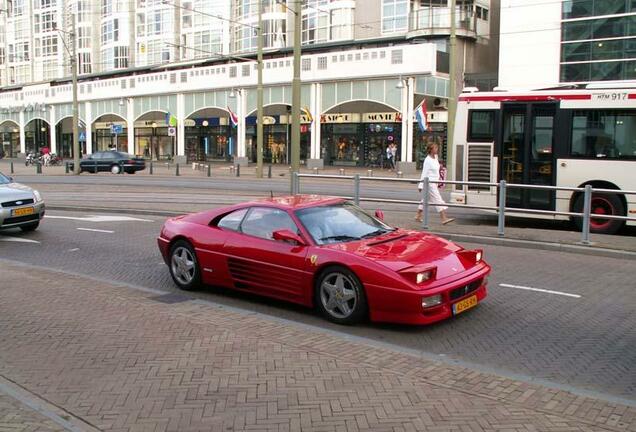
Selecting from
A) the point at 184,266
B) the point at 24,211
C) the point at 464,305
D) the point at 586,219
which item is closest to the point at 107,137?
the point at 24,211

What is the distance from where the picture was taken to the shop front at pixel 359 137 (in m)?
45.7

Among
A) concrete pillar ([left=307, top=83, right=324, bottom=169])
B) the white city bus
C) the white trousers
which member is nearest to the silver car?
the white trousers

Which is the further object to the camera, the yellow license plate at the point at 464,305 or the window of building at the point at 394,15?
the window of building at the point at 394,15

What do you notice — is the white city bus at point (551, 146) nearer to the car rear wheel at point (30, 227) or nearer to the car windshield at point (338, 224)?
the car windshield at point (338, 224)

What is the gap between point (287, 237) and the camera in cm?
715

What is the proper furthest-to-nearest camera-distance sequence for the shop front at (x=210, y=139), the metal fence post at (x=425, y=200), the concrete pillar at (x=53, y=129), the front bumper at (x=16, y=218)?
1. the concrete pillar at (x=53, y=129)
2. the shop front at (x=210, y=139)
3. the metal fence post at (x=425, y=200)
4. the front bumper at (x=16, y=218)

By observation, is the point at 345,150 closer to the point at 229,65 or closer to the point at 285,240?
the point at 229,65

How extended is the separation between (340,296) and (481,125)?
9.05 meters

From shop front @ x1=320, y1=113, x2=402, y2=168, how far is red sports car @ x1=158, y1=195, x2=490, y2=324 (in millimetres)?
36676

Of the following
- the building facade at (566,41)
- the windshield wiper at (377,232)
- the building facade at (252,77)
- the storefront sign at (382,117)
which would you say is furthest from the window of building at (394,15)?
the windshield wiper at (377,232)

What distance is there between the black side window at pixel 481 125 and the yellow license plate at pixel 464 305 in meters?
8.22

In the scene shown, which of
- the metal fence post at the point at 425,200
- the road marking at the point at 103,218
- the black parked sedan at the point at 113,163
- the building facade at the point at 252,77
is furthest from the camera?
the building facade at the point at 252,77

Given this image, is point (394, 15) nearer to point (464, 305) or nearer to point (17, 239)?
point (17, 239)

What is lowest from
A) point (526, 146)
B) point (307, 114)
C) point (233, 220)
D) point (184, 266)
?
point (184, 266)
